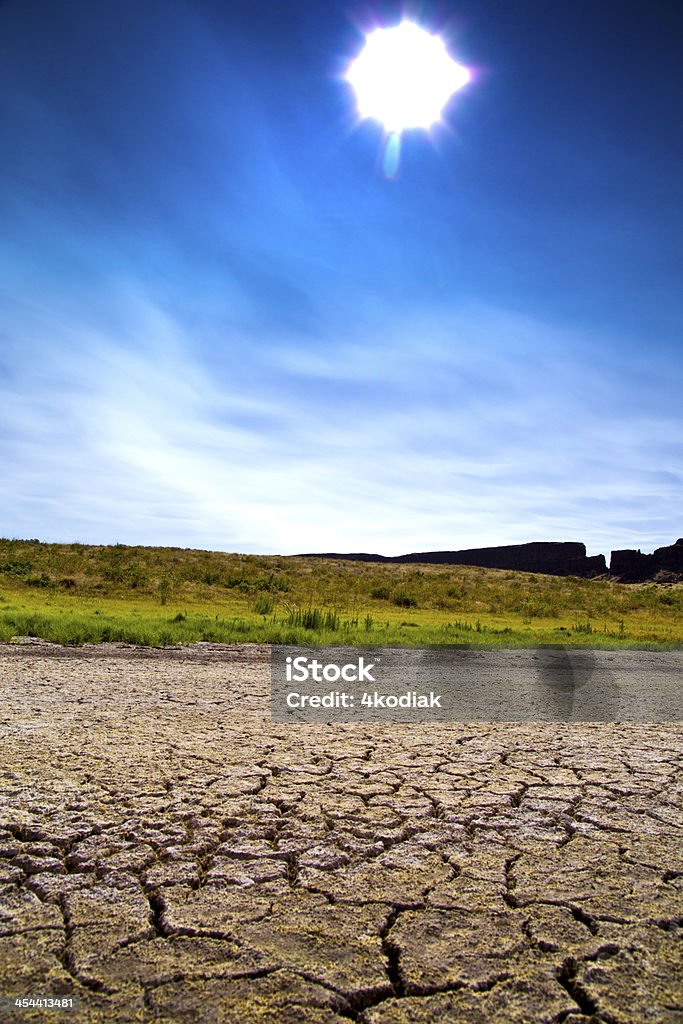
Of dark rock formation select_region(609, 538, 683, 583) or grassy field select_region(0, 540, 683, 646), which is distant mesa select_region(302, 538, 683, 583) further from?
grassy field select_region(0, 540, 683, 646)

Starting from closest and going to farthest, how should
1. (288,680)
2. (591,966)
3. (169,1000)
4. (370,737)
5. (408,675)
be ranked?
(169,1000)
(591,966)
(370,737)
(288,680)
(408,675)

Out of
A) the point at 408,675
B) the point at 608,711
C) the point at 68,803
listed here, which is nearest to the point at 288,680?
the point at 408,675

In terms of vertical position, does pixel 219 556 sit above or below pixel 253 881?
above

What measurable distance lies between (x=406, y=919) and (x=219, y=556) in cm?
3935

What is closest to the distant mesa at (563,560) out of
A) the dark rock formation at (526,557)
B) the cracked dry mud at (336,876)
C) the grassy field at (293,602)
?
the dark rock formation at (526,557)

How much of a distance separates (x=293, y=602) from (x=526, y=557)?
85.0m

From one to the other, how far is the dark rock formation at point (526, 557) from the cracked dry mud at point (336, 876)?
90.7 meters

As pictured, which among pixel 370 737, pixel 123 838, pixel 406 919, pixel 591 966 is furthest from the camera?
pixel 370 737

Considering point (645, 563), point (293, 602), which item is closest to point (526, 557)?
point (645, 563)

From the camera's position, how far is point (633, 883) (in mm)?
3016

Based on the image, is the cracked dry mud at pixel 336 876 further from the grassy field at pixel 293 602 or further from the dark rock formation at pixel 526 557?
the dark rock formation at pixel 526 557

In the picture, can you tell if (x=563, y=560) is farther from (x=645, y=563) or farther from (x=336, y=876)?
(x=336, y=876)

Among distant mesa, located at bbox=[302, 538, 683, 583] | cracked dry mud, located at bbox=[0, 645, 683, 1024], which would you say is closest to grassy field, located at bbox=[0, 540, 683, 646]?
cracked dry mud, located at bbox=[0, 645, 683, 1024]

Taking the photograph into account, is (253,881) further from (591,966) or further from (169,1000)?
(591,966)
